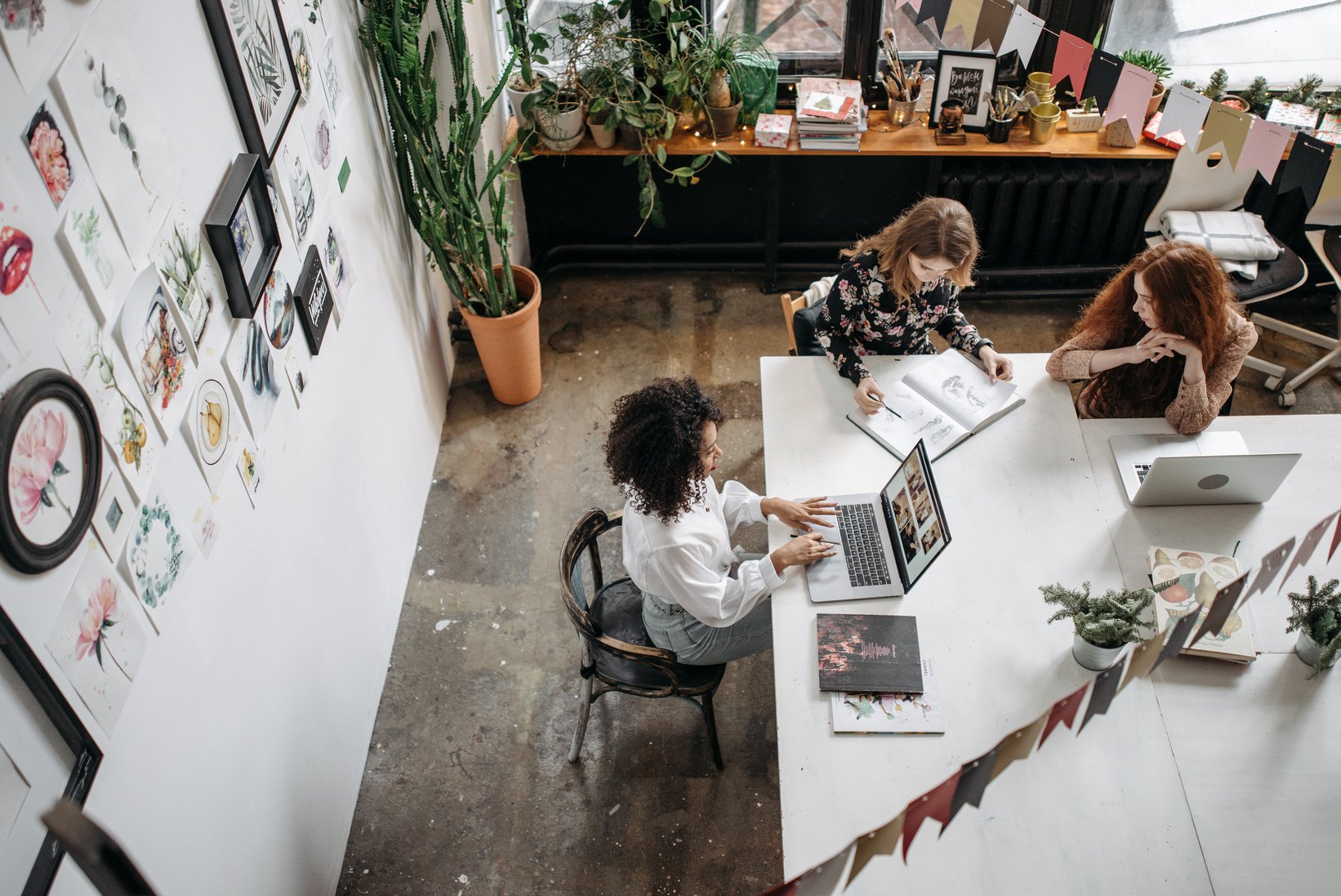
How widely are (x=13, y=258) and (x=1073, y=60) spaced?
2.89 metres

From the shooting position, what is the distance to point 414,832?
285 cm

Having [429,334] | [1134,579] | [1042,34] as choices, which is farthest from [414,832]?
[1042,34]

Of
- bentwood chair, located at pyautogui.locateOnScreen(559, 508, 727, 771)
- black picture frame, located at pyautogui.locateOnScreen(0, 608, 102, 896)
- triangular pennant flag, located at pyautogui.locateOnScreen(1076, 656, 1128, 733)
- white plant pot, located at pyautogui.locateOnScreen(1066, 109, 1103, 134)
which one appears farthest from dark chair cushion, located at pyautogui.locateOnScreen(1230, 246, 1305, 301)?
black picture frame, located at pyautogui.locateOnScreen(0, 608, 102, 896)

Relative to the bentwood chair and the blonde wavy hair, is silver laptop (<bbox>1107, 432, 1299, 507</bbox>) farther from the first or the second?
the bentwood chair

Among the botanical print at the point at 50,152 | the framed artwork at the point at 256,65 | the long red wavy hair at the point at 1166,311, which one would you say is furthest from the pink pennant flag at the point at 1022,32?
the botanical print at the point at 50,152

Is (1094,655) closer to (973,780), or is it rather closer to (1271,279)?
(973,780)

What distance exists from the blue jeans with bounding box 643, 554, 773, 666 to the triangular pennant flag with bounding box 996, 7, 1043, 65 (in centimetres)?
188

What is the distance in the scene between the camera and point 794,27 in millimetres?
4164

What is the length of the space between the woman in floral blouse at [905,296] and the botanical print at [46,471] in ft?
6.45

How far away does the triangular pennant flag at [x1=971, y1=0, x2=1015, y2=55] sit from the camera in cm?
311

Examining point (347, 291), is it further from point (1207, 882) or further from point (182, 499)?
point (1207, 882)

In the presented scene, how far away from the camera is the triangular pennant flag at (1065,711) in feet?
5.94

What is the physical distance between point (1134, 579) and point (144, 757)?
2.19 meters

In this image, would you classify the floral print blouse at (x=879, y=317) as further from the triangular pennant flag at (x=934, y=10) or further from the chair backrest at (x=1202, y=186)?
the chair backrest at (x=1202, y=186)
